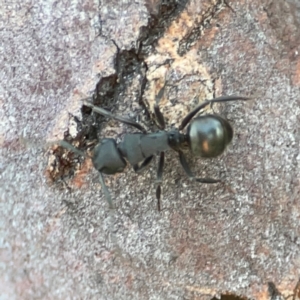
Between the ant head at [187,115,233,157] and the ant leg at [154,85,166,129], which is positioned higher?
the ant leg at [154,85,166,129]

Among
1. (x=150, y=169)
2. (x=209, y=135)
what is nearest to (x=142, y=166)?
(x=150, y=169)

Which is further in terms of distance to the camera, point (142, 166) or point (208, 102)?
point (142, 166)

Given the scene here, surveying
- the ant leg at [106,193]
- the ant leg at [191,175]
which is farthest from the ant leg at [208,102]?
the ant leg at [106,193]

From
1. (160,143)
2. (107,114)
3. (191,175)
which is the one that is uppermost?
(107,114)

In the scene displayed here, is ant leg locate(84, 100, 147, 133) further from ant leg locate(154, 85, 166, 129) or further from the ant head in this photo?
the ant head

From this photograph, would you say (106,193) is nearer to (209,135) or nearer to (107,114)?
(107,114)

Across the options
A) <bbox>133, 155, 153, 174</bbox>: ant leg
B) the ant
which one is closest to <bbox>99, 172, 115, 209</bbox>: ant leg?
the ant

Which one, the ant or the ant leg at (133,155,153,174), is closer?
the ant
